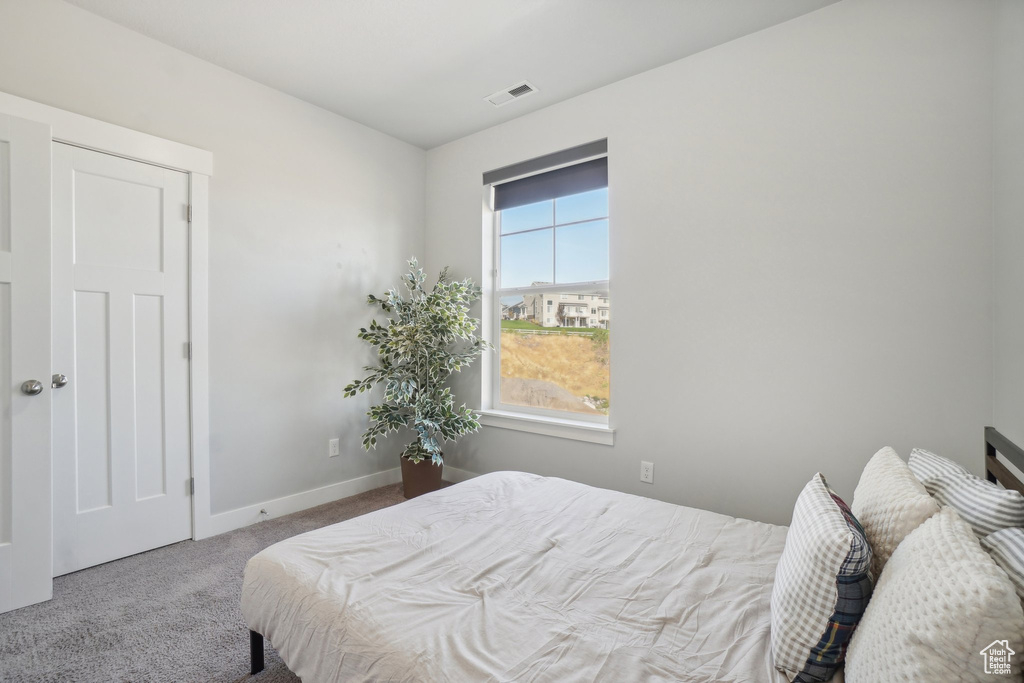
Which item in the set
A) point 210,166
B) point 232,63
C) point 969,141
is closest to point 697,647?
point 969,141

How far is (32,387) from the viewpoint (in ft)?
6.38

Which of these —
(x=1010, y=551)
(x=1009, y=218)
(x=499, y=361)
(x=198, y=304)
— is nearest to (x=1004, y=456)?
(x=1009, y=218)

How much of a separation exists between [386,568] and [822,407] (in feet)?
6.55

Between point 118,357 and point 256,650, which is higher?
point 118,357

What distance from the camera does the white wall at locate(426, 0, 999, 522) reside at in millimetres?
1907

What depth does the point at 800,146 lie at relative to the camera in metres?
2.23

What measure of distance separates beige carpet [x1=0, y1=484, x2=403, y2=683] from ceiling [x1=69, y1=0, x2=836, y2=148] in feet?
8.74

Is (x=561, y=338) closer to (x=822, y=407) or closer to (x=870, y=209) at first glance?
(x=822, y=407)

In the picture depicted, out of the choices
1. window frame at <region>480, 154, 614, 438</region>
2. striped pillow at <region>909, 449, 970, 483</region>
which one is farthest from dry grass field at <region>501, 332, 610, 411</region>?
striped pillow at <region>909, 449, 970, 483</region>

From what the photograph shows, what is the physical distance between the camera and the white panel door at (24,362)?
1.91 meters

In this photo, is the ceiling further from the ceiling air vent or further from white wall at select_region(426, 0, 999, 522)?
white wall at select_region(426, 0, 999, 522)

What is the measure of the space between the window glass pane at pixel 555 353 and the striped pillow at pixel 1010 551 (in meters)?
2.11

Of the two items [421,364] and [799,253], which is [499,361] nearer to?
[421,364]

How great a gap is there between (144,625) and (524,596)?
5.37ft
